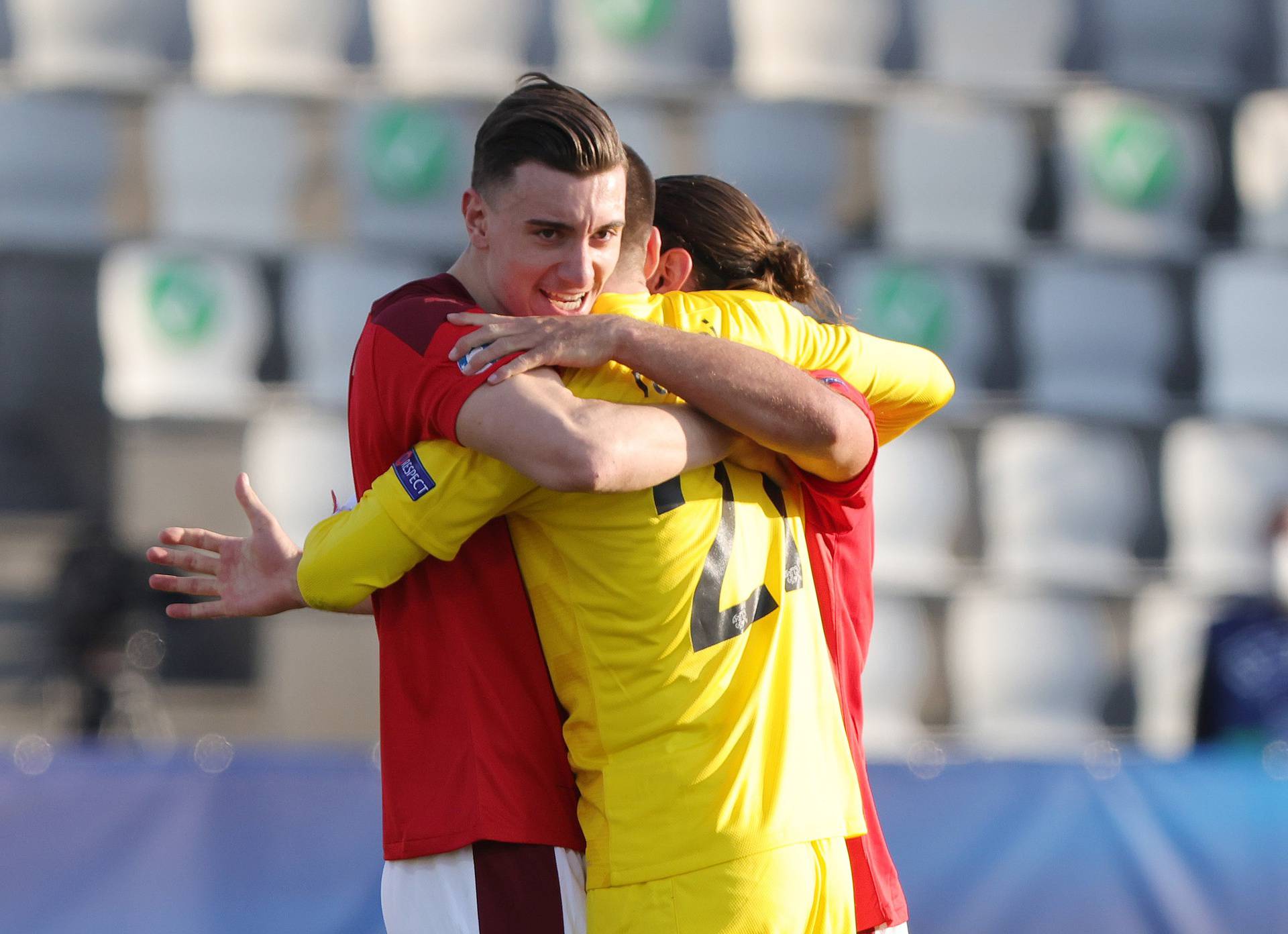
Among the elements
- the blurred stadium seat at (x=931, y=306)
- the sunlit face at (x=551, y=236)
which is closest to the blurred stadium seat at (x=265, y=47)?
the blurred stadium seat at (x=931, y=306)

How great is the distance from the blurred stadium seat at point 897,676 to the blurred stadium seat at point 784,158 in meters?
1.80

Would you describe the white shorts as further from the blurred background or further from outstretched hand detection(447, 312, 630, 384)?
the blurred background

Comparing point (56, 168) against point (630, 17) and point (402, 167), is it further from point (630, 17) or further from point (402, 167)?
point (630, 17)

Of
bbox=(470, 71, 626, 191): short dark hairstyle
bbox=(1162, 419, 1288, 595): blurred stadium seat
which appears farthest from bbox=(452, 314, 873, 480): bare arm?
bbox=(1162, 419, 1288, 595): blurred stadium seat

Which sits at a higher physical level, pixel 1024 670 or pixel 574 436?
pixel 574 436

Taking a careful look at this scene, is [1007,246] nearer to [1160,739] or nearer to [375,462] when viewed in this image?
[1160,739]

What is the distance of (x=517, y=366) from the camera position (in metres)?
1.96

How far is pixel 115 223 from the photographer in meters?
7.29

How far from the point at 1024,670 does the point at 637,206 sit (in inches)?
192

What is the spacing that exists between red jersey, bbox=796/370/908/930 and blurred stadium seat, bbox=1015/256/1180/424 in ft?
16.7

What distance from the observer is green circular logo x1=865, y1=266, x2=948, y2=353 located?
699 centimetres

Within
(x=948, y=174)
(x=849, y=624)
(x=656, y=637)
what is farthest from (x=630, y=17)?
(x=656, y=637)

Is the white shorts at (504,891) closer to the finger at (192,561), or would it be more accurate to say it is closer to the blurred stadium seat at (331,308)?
the finger at (192,561)

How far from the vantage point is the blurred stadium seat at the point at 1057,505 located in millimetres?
6965
